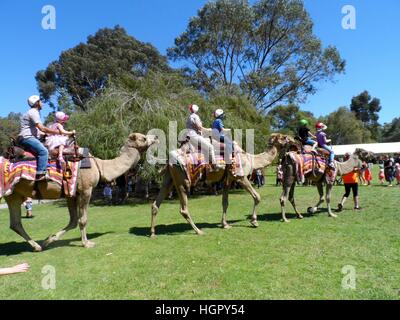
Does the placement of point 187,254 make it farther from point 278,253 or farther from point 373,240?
point 373,240

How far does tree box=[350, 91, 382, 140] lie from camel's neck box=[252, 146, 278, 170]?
327 ft

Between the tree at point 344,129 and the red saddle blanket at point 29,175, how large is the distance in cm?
7257

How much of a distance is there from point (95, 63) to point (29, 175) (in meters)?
40.5

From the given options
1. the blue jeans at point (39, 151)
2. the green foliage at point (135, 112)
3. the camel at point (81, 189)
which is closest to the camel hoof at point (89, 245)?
the camel at point (81, 189)

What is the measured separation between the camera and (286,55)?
34.2m

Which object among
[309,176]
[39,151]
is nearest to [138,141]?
[39,151]

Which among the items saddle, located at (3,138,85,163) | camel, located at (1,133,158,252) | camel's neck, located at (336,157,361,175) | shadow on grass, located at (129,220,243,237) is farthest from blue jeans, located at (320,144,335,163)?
saddle, located at (3,138,85,163)

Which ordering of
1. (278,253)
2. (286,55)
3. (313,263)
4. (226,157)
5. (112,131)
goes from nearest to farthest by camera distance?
(313,263), (278,253), (226,157), (112,131), (286,55)

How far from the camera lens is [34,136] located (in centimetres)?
775

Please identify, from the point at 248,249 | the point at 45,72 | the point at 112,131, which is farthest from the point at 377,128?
Answer: the point at 248,249

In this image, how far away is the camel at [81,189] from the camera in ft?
26.1

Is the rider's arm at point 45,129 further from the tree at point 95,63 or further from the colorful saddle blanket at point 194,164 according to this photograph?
the tree at point 95,63

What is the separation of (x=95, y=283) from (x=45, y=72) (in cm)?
4877

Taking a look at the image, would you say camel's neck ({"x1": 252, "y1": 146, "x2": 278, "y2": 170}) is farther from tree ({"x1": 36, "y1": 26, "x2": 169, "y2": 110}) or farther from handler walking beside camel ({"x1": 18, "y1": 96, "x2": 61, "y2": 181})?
tree ({"x1": 36, "y1": 26, "x2": 169, "y2": 110})
